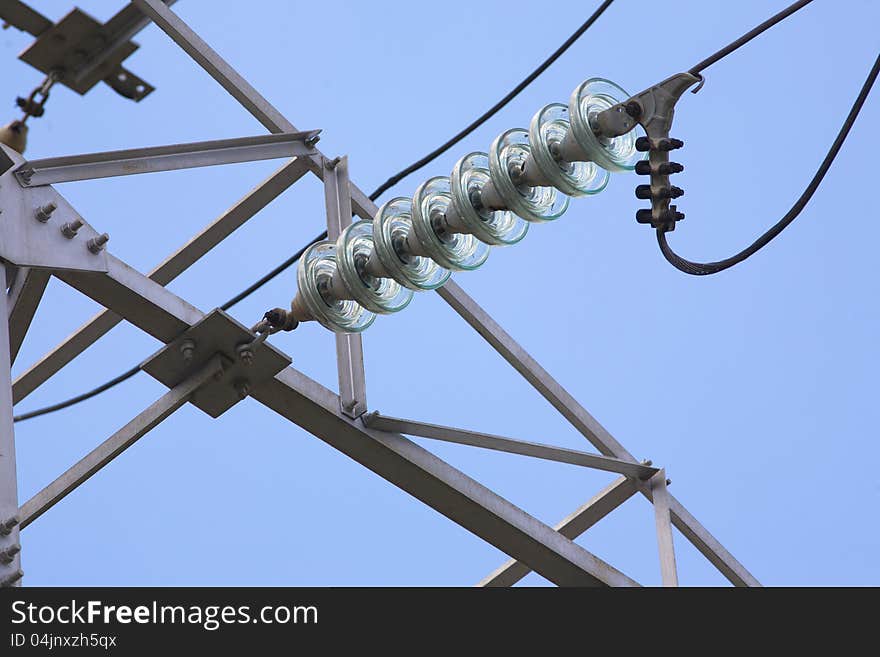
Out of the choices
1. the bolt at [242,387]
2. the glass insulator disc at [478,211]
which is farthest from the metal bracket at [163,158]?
Result: the glass insulator disc at [478,211]

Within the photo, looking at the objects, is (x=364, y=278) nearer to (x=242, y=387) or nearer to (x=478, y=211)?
(x=478, y=211)

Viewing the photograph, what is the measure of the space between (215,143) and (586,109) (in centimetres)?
199

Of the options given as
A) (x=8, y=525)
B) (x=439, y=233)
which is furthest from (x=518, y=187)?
(x=8, y=525)

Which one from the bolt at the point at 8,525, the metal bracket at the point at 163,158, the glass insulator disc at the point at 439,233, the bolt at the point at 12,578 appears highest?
the metal bracket at the point at 163,158

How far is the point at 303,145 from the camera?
977cm

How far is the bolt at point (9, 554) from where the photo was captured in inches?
293

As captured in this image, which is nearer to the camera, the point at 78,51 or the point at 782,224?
the point at 782,224

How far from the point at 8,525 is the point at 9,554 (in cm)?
11

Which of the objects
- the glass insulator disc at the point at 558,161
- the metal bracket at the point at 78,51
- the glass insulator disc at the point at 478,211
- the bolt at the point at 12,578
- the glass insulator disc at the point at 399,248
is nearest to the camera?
the bolt at the point at 12,578

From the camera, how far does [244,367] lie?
28.7 feet

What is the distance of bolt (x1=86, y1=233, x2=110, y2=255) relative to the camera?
828 cm

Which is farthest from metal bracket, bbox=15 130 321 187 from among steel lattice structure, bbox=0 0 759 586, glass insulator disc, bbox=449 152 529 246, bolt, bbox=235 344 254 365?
glass insulator disc, bbox=449 152 529 246

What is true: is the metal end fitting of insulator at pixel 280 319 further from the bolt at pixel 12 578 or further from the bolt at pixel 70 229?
the bolt at pixel 12 578

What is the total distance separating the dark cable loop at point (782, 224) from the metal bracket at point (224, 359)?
1.86 meters
